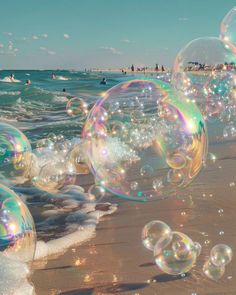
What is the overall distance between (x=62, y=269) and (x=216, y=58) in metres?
4.39

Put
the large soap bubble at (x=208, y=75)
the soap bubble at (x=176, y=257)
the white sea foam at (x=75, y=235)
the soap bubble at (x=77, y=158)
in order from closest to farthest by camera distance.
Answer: the soap bubble at (x=176, y=257) < the white sea foam at (x=75, y=235) < the soap bubble at (x=77, y=158) < the large soap bubble at (x=208, y=75)

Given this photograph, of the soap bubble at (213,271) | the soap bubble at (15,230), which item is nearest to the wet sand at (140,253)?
the soap bubble at (213,271)

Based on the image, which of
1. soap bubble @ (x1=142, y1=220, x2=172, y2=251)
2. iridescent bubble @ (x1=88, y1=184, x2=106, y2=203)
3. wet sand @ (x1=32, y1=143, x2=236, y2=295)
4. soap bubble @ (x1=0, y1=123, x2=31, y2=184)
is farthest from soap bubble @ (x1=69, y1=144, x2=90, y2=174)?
soap bubble @ (x1=142, y1=220, x2=172, y2=251)

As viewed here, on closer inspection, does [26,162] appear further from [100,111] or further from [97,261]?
[97,261]

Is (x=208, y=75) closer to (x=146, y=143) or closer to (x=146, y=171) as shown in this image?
(x=146, y=143)

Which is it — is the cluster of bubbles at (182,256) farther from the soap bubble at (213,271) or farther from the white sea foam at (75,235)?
the white sea foam at (75,235)

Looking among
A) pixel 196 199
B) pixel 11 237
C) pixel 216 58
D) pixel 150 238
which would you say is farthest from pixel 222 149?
pixel 11 237

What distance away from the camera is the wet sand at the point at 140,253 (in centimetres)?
296

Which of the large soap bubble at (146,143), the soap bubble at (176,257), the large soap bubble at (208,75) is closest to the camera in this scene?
the soap bubble at (176,257)

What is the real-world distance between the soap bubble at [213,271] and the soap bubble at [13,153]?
2789 millimetres

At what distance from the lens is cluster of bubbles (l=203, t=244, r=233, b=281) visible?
3053 mm

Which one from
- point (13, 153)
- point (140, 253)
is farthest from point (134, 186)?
point (13, 153)

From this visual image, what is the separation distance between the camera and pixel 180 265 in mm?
3016

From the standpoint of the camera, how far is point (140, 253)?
3504mm
